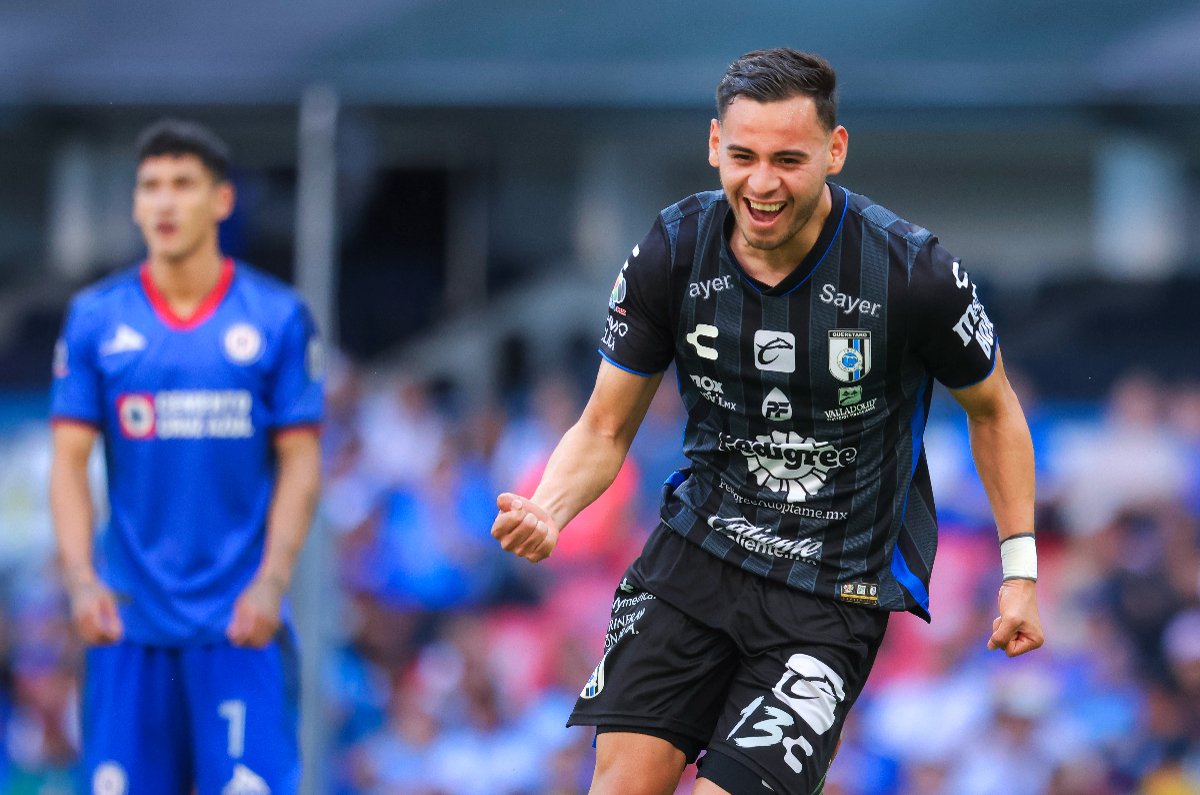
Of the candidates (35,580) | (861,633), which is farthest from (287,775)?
(35,580)

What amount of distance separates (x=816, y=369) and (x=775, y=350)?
0.10m

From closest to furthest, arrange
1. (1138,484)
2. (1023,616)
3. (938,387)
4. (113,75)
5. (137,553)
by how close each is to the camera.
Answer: (1023,616) → (137,553) → (1138,484) → (938,387) → (113,75)

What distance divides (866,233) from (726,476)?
2.14ft

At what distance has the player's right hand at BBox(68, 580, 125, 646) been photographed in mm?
5207

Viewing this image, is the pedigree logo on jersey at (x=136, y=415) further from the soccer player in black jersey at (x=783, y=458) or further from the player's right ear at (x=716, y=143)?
the player's right ear at (x=716, y=143)

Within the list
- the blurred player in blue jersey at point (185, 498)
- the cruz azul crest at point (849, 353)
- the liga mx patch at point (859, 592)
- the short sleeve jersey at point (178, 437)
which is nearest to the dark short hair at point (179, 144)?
the blurred player in blue jersey at point (185, 498)

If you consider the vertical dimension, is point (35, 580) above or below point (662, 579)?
below

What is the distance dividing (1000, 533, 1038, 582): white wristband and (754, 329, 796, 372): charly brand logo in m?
0.67

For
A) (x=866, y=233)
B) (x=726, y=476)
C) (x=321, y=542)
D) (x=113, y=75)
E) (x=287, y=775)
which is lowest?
(x=287, y=775)

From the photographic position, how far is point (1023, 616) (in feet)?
12.4

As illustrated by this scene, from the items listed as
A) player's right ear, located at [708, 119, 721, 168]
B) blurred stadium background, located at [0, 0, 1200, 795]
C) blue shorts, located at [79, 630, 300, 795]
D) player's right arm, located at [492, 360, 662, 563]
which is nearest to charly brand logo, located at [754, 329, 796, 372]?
player's right arm, located at [492, 360, 662, 563]

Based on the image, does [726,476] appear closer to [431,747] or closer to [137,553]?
[137,553]

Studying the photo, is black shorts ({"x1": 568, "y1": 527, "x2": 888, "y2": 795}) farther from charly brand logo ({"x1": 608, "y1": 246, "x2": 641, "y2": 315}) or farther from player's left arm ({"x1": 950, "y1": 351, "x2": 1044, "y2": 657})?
charly brand logo ({"x1": 608, "y1": 246, "x2": 641, "y2": 315})

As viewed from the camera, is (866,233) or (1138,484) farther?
(1138,484)
